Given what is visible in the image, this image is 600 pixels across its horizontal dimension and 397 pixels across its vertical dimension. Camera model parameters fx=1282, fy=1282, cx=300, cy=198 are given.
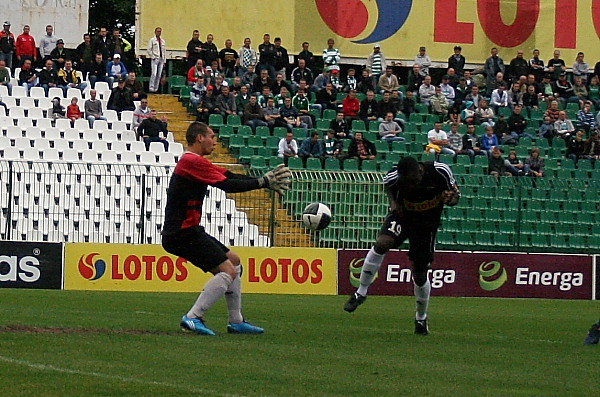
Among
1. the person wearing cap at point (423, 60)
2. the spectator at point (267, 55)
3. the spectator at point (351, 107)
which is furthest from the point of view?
the person wearing cap at point (423, 60)

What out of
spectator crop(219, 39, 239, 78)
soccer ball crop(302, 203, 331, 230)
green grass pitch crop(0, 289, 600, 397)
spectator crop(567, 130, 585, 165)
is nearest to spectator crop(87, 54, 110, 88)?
spectator crop(219, 39, 239, 78)

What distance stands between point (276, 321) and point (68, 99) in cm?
1659

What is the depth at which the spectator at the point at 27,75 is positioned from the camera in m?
29.6

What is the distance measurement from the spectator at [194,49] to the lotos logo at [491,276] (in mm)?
10456

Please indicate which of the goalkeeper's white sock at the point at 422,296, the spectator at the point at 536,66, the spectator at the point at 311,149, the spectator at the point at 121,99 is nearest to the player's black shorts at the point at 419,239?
the goalkeeper's white sock at the point at 422,296

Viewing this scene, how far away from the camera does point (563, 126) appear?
32.8 metres

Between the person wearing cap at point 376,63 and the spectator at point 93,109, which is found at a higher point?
the person wearing cap at point 376,63

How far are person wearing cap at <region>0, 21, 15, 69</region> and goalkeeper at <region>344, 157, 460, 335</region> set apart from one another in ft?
63.0

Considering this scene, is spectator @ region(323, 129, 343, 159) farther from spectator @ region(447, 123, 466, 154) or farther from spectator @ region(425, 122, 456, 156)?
spectator @ region(447, 123, 466, 154)

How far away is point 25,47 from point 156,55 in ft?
10.4

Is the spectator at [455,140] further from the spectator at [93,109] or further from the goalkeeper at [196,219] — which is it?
the goalkeeper at [196,219]

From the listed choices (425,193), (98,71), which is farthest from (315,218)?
(98,71)

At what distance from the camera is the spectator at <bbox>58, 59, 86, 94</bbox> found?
29891 mm

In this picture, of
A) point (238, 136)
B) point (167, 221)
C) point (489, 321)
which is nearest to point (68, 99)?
point (238, 136)
